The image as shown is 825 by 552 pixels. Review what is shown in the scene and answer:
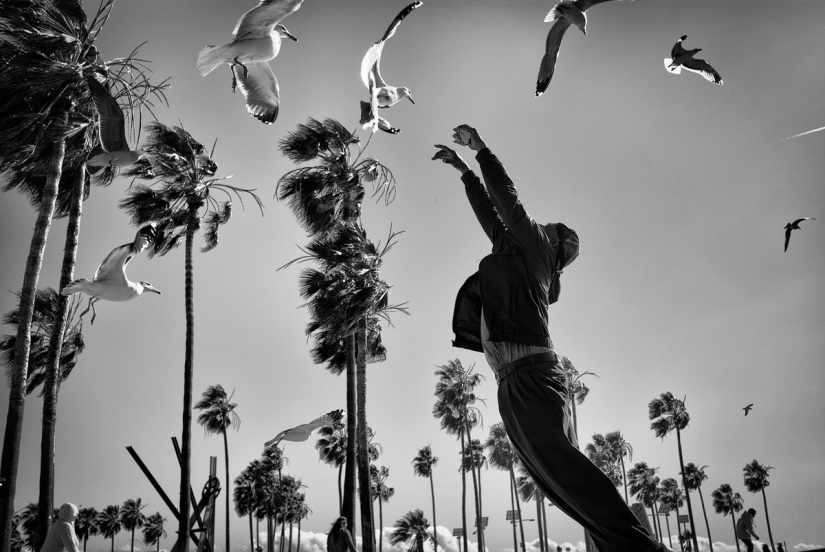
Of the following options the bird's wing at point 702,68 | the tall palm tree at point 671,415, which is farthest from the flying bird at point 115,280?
the tall palm tree at point 671,415

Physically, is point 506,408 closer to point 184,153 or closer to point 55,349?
point 55,349

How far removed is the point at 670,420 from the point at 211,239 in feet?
127

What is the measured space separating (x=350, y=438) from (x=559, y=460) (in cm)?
1220

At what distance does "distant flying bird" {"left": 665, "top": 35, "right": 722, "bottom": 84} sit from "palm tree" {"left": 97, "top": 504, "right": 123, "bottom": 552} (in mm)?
73084

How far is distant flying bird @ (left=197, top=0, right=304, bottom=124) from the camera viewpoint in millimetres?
6375

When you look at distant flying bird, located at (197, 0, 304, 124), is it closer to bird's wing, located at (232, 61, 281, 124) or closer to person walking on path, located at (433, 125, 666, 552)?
bird's wing, located at (232, 61, 281, 124)

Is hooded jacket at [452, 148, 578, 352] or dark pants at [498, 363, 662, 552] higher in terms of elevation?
hooded jacket at [452, 148, 578, 352]

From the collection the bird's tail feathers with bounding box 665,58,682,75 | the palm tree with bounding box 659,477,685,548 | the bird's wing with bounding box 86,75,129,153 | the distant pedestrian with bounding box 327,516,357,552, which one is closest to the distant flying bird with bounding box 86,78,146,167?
the bird's wing with bounding box 86,75,129,153

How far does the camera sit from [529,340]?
2.19 meters

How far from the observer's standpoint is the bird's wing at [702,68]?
7762 millimetres

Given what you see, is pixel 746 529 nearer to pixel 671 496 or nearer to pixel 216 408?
pixel 216 408

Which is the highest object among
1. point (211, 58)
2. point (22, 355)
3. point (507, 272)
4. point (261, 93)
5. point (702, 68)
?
point (702, 68)

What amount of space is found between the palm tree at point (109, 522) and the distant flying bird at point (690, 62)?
73.1m

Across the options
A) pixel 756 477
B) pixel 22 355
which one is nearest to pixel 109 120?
pixel 22 355
